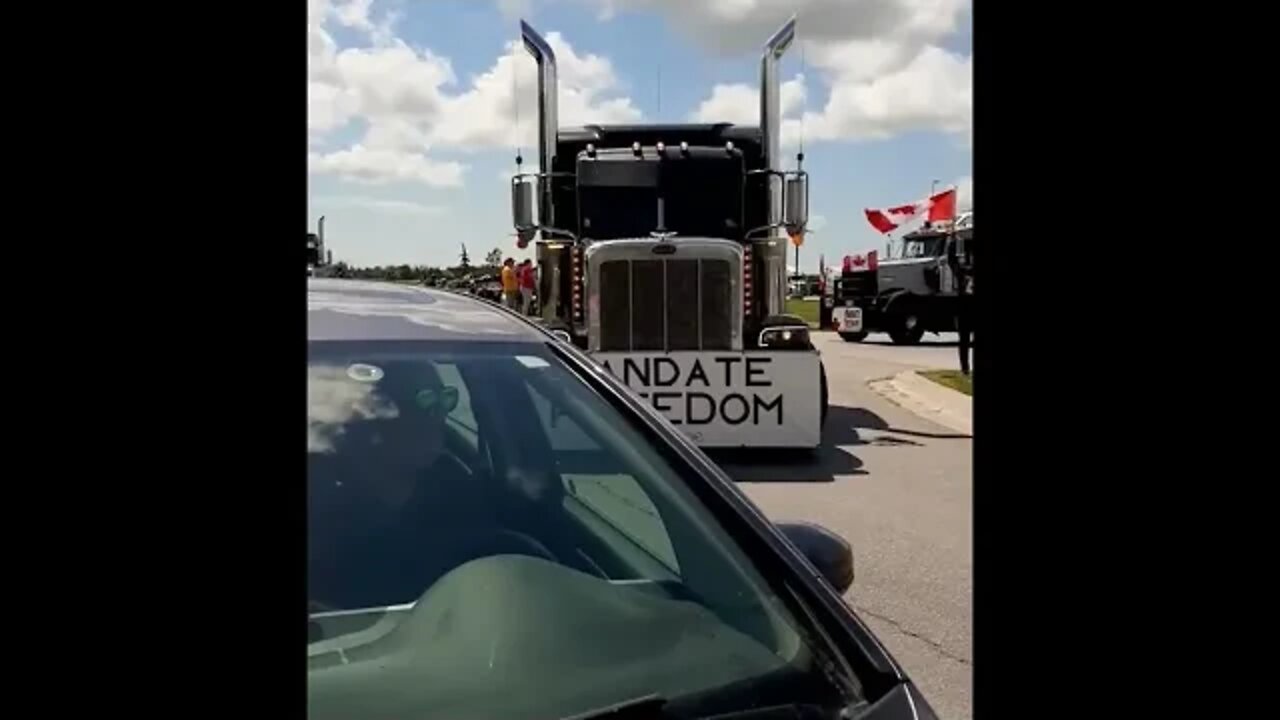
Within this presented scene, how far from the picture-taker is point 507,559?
261cm

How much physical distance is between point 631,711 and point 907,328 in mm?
29106

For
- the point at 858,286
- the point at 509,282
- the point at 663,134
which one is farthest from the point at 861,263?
the point at 663,134

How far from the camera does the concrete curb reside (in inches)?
579

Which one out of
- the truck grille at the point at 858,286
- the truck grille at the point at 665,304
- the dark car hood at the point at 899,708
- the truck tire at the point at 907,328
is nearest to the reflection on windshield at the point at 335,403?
the dark car hood at the point at 899,708

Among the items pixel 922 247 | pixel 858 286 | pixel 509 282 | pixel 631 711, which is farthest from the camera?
pixel 858 286

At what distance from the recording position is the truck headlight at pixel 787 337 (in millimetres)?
11805

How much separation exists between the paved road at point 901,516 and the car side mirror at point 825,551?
488mm

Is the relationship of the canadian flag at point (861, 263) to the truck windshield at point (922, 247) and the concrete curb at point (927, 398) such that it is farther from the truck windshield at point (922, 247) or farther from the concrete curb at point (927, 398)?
the concrete curb at point (927, 398)

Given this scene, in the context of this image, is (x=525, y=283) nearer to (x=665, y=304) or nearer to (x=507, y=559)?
(x=665, y=304)

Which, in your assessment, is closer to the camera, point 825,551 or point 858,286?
point 825,551

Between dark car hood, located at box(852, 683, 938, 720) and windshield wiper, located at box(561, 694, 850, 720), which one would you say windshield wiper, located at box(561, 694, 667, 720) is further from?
dark car hood, located at box(852, 683, 938, 720)
